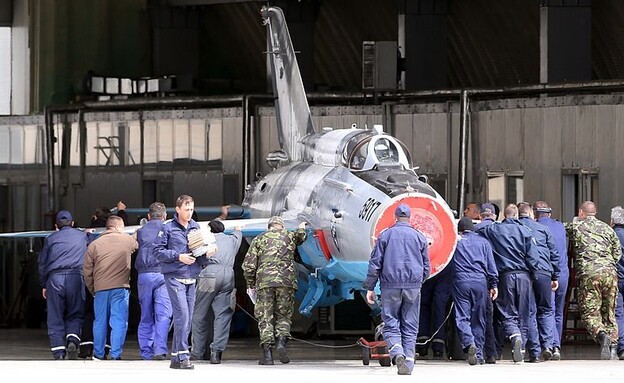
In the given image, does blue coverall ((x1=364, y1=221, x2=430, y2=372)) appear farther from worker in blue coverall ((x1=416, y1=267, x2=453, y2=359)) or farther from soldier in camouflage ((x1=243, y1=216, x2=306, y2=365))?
worker in blue coverall ((x1=416, y1=267, x2=453, y2=359))

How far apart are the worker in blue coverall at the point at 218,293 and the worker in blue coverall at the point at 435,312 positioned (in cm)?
249

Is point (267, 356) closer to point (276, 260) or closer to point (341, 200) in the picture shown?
point (276, 260)

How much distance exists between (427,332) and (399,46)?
38.5 ft

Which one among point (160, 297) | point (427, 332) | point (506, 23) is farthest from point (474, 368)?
point (506, 23)

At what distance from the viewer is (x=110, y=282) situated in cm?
1988

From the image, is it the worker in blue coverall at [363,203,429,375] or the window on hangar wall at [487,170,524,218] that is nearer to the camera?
the worker in blue coverall at [363,203,429,375]

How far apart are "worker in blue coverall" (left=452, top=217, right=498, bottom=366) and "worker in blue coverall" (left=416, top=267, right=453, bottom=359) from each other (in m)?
0.97

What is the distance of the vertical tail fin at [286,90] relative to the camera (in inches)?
928

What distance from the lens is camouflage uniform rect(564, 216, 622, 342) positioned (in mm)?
19281

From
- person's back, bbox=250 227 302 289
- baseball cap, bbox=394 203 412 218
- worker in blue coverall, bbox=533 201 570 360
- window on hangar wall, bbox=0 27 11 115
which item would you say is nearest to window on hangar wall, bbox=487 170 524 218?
worker in blue coverall, bbox=533 201 570 360

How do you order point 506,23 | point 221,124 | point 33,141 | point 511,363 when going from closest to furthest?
point 511,363 < point 221,124 < point 33,141 < point 506,23

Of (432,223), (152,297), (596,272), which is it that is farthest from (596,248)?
(152,297)

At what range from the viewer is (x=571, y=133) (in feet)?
78.0

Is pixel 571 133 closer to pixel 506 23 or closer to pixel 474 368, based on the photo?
pixel 474 368
